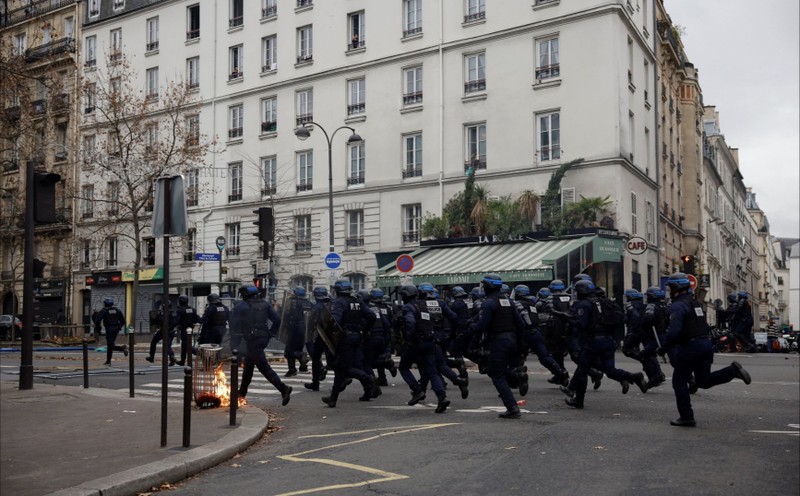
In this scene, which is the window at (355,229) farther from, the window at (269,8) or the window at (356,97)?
the window at (269,8)

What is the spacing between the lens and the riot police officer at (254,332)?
41.8ft

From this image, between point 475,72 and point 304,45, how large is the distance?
29.1 ft

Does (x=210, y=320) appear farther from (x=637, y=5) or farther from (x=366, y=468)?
(x=637, y=5)

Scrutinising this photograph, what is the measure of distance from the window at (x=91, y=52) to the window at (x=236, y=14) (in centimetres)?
982

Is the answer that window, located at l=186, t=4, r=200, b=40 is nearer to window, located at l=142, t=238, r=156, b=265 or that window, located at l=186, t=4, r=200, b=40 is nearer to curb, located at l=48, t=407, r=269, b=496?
window, located at l=142, t=238, r=156, b=265

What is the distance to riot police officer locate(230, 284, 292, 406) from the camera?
12.7 m

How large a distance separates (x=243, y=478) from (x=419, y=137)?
28698mm

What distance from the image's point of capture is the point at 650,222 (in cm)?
3625

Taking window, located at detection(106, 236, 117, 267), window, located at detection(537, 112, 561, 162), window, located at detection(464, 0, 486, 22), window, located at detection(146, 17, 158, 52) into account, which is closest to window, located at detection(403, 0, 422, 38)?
window, located at detection(464, 0, 486, 22)

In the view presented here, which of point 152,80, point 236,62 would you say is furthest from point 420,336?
point 152,80

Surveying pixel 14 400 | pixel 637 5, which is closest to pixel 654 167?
Result: pixel 637 5

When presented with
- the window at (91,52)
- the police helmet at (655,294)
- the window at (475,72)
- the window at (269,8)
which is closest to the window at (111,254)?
the window at (91,52)

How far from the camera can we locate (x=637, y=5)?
1385 inches

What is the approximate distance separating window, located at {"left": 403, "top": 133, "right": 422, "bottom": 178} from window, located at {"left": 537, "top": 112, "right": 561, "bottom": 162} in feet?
16.9
